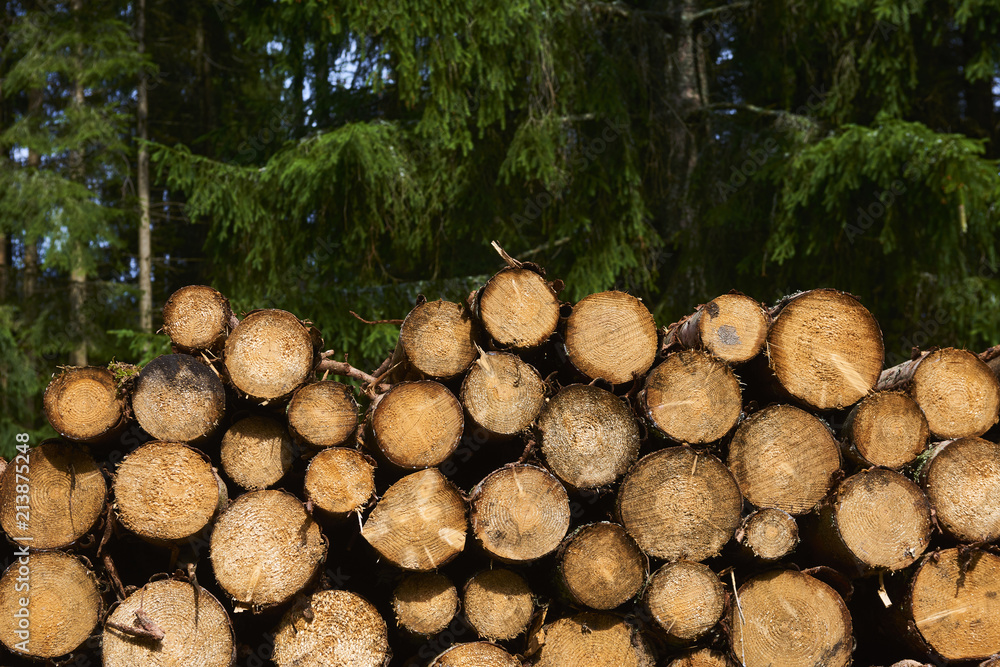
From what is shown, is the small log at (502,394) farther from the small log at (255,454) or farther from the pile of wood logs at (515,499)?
the small log at (255,454)

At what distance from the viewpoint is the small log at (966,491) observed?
2.77 metres

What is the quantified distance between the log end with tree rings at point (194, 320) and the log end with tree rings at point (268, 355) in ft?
0.52

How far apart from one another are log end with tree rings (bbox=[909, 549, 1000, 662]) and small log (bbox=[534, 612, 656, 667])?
1098mm

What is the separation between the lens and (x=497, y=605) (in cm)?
262

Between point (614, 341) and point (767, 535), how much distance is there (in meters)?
0.92

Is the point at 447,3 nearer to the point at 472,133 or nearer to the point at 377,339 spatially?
the point at 472,133

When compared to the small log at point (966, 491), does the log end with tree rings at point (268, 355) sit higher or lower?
higher

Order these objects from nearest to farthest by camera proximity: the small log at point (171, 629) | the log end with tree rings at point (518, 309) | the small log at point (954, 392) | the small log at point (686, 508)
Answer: the small log at point (171, 629) → the small log at point (686, 508) → the log end with tree rings at point (518, 309) → the small log at point (954, 392)

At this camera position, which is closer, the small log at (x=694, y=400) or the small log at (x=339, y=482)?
the small log at (x=339, y=482)

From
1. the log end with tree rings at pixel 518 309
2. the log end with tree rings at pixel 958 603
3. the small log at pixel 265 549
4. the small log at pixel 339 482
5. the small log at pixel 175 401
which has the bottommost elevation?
the log end with tree rings at pixel 958 603

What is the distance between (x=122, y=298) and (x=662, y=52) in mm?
7187

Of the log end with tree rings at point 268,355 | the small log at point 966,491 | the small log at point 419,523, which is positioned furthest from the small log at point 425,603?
the small log at point 966,491

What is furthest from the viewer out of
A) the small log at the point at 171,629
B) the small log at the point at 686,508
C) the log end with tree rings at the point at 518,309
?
the log end with tree rings at the point at 518,309

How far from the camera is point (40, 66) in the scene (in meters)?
8.34
